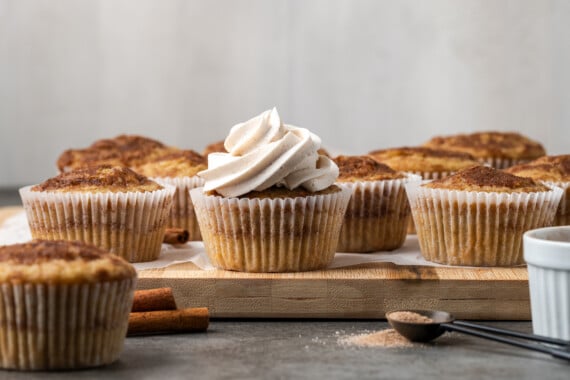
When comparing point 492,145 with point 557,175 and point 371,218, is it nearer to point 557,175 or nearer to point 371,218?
point 557,175

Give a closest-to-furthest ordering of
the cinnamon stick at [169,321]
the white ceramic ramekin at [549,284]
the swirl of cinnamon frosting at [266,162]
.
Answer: the white ceramic ramekin at [549,284]
the cinnamon stick at [169,321]
the swirl of cinnamon frosting at [266,162]

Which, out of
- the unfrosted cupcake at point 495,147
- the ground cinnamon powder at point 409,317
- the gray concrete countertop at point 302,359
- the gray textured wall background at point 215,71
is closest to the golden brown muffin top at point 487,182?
the gray concrete countertop at point 302,359

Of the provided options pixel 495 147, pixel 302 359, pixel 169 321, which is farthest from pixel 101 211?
pixel 495 147

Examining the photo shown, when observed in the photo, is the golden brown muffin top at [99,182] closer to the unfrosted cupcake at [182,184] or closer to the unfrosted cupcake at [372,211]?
the unfrosted cupcake at [182,184]

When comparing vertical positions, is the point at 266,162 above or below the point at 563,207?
above

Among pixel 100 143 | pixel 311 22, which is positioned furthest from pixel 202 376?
pixel 311 22

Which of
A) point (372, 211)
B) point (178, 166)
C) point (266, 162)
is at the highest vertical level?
point (266, 162)
